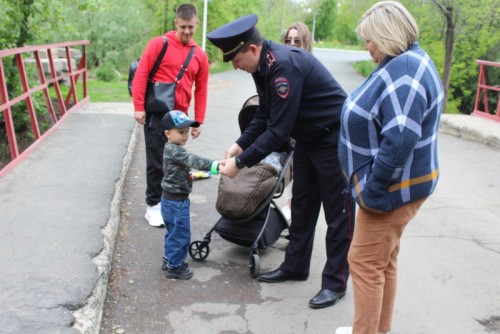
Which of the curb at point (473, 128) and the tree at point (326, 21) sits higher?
the curb at point (473, 128)

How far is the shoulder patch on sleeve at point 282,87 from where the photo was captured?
11.2ft

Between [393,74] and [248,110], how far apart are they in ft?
6.36

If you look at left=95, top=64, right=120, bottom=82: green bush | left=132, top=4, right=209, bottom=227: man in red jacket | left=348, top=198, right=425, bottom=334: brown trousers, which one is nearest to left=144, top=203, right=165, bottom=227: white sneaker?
left=132, top=4, right=209, bottom=227: man in red jacket

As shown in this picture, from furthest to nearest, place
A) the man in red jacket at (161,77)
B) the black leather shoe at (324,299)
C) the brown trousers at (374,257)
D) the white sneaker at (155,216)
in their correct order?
the white sneaker at (155,216), the man in red jacket at (161,77), the black leather shoe at (324,299), the brown trousers at (374,257)

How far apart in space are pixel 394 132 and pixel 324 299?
5.38 feet

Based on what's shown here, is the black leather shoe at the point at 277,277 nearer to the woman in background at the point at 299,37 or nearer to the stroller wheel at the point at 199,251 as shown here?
the stroller wheel at the point at 199,251

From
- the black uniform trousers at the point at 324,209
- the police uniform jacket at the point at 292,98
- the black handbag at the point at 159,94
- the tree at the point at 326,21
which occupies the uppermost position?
the police uniform jacket at the point at 292,98

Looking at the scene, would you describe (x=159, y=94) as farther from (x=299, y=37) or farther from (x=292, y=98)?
(x=292, y=98)

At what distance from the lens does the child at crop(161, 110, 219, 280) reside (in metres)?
3.96

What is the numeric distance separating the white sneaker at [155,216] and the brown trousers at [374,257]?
2.57 metres

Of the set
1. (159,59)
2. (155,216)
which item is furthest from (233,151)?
(155,216)

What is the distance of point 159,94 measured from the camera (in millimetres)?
4918

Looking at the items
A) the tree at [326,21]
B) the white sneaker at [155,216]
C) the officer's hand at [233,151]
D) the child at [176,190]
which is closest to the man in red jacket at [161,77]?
the white sneaker at [155,216]

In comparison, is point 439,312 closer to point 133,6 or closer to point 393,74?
point 393,74
